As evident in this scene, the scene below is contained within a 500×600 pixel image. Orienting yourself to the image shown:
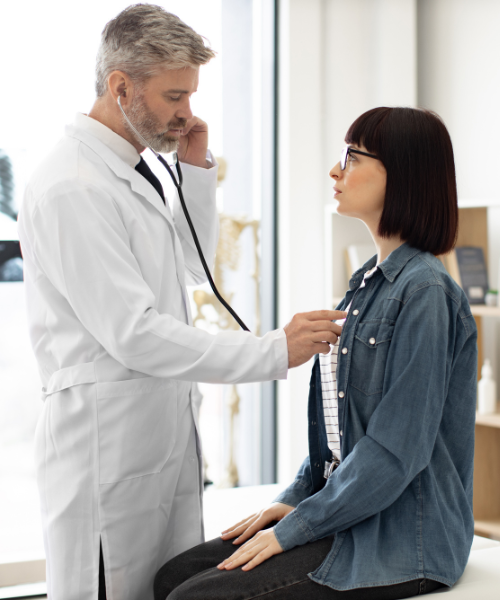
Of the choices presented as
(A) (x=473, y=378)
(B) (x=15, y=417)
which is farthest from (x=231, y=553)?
(B) (x=15, y=417)

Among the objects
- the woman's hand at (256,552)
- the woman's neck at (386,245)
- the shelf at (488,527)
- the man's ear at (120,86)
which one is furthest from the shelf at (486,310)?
the man's ear at (120,86)

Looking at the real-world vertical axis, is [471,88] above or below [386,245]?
above

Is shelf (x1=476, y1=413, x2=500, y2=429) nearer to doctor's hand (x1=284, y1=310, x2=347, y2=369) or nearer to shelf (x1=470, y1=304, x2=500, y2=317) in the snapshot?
shelf (x1=470, y1=304, x2=500, y2=317)

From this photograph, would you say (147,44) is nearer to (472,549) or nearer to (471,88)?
(472,549)

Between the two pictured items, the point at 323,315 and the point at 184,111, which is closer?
the point at 323,315

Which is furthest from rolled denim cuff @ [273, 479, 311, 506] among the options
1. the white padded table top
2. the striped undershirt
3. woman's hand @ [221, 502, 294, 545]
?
the white padded table top

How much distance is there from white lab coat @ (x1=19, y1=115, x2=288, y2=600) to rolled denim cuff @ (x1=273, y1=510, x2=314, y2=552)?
27cm

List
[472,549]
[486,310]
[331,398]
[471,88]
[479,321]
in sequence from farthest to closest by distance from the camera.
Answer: [471,88]
[479,321]
[486,310]
[472,549]
[331,398]

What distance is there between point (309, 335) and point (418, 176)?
39 cm

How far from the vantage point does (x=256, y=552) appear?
108cm

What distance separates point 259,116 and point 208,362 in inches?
86.7

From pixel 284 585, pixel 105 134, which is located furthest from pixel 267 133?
pixel 284 585

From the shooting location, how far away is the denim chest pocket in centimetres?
109

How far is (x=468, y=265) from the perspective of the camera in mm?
2281
